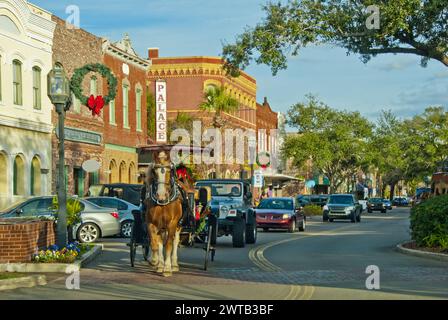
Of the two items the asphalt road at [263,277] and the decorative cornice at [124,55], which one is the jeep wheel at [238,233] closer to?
the asphalt road at [263,277]

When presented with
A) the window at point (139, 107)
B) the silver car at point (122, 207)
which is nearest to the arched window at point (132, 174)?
the window at point (139, 107)

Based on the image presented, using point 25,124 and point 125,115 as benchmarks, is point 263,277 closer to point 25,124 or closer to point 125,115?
point 25,124

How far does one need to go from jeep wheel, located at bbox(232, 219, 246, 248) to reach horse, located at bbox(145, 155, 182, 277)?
27.1ft

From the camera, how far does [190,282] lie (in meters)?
14.9

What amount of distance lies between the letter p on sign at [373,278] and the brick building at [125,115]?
99.8 ft

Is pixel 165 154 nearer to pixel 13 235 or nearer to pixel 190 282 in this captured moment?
pixel 190 282

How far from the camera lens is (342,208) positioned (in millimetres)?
49500

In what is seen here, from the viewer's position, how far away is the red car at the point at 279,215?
3500cm

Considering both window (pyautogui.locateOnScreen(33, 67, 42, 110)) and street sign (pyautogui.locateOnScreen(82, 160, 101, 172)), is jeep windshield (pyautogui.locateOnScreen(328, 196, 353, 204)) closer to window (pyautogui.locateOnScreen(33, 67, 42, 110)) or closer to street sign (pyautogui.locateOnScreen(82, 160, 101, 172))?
street sign (pyautogui.locateOnScreen(82, 160, 101, 172))

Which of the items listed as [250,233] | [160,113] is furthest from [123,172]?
[250,233]

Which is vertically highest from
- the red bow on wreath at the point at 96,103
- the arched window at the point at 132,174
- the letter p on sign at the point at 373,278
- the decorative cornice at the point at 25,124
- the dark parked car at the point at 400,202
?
the red bow on wreath at the point at 96,103

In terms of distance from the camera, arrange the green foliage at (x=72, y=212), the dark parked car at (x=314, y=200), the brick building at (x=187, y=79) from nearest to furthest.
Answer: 1. the green foliage at (x=72, y=212)
2. the dark parked car at (x=314, y=200)
3. the brick building at (x=187, y=79)

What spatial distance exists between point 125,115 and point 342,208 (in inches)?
556

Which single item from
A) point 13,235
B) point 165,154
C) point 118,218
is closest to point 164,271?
point 165,154
